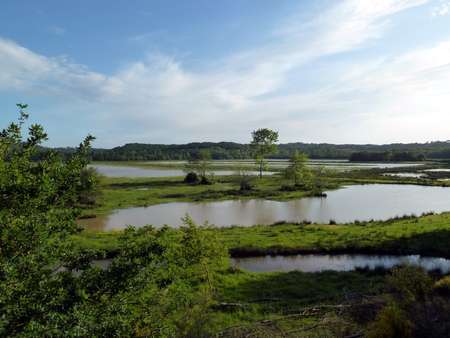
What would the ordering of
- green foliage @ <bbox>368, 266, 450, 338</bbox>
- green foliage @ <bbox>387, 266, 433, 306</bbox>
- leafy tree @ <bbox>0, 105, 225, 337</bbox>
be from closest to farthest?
leafy tree @ <bbox>0, 105, 225, 337</bbox>, green foliage @ <bbox>368, 266, 450, 338</bbox>, green foliage @ <bbox>387, 266, 433, 306</bbox>

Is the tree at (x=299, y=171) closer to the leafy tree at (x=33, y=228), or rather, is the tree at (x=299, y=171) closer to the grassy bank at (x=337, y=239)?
the grassy bank at (x=337, y=239)

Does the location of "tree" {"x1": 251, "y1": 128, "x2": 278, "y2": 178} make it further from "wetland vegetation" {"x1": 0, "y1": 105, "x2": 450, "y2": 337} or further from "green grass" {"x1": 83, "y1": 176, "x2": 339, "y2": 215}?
"wetland vegetation" {"x1": 0, "y1": 105, "x2": 450, "y2": 337}

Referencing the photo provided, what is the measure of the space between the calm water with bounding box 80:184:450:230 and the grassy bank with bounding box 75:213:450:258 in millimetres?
5989

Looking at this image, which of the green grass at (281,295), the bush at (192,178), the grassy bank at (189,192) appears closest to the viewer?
the green grass at (281,295)

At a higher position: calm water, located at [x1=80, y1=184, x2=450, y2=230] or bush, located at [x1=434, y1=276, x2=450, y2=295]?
bush, located at [x1=434, y1=276, x2=450, y2=295]

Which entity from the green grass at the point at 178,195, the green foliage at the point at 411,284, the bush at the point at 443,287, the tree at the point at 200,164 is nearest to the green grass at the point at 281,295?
the green foliage at the point at 411,284

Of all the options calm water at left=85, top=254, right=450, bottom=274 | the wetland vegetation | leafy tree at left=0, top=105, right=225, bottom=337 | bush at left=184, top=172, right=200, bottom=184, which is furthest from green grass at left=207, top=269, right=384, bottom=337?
bush at left=184, top=172, right=200, bottom=184

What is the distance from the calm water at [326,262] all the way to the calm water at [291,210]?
13793 millimetres

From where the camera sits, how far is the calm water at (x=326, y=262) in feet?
74.2

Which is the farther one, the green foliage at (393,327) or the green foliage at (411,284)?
the green foliage at (411,284)

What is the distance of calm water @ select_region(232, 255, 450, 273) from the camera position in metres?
22.6

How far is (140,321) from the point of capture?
881cm

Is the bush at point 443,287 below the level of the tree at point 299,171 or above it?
below

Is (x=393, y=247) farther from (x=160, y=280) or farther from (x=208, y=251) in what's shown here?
(x=160, y=280)
